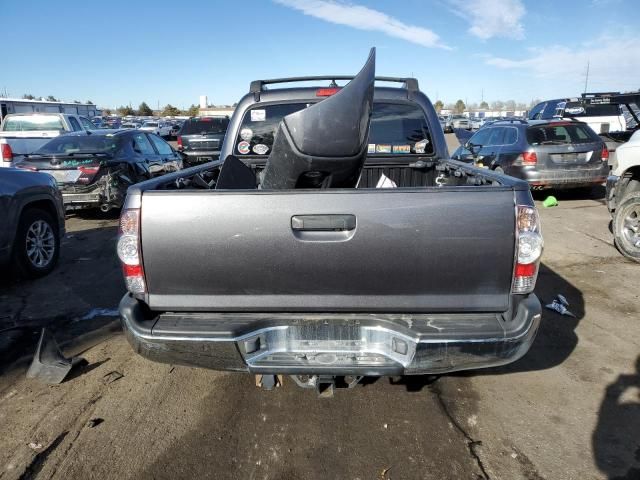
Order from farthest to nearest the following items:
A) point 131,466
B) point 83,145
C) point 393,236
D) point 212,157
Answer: point 212,157 < point 83,145 < point 131,466 < point 393,236

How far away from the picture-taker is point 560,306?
14.6ft

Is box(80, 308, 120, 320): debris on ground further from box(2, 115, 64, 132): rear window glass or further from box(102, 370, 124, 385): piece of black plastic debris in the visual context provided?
box(2, 115, 64, 132): rear window glass

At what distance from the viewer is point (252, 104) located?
4.20 metres

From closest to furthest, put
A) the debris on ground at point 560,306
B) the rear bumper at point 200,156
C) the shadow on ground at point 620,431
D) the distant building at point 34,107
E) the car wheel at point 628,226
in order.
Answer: the shadow on ground at point 620,431, the debris on ground at point 560,306, the car wheel at point 628,226, the rear bumper at point 200,156, the distant building at point 34,107

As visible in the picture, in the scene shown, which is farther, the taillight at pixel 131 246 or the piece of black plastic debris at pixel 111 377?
the piece of black plastic debris at pixel 111 377

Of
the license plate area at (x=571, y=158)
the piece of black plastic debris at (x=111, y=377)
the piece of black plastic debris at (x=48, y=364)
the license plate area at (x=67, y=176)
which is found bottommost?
the piece of black plastic debris at (x=111, y=377)

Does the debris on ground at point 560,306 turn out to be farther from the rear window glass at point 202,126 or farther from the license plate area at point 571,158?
the rear window glass at point 202,126

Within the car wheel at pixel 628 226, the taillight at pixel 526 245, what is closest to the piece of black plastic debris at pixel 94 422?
the taillight at pixel 526 245

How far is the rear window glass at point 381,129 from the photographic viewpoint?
13.8ft

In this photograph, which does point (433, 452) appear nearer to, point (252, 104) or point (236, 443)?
point (236, 443)

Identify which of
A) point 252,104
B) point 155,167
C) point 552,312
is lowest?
point 552,312

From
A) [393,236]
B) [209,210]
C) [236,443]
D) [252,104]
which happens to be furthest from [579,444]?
[252,104]

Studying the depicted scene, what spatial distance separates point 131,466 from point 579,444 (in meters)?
2.55

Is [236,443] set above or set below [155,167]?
below
